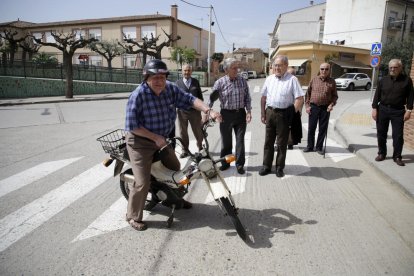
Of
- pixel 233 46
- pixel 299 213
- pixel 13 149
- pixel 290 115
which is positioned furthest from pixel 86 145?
pixel 233 46

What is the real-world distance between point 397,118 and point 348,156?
137 cm

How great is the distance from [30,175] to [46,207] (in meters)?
1.51

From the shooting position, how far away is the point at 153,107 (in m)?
3.33

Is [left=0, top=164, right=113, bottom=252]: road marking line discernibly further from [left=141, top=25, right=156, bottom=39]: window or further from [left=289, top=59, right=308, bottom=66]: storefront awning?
[left=141, top=25, right=156, bottom=39]: window

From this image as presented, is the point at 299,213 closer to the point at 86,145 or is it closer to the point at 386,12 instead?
the point at 86,145

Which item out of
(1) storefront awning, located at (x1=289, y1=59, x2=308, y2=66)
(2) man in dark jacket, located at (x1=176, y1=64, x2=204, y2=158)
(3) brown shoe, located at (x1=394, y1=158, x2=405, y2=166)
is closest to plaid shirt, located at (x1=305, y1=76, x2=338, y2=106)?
(3) brown shoe, located at (x1=394, y1=158, x2=405, y2=166)

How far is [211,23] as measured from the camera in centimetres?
3086

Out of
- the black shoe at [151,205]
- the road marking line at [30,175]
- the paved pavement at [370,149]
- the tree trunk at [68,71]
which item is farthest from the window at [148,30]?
the black shoe at [151,205]

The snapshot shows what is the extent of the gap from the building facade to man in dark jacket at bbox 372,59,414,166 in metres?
37.1

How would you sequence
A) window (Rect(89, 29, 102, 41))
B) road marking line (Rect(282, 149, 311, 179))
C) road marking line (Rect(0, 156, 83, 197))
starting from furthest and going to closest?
window (Rect(89, 29, 102, 41)) < road marking line (Rect(282, 149, 311, 179)) < road marking line (Rect(0, 156, 83, 197))

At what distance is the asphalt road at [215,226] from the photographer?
9.36 feet

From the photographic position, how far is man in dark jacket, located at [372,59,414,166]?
530 cm

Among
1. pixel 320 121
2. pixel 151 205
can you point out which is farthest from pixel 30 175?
pixel 320 121

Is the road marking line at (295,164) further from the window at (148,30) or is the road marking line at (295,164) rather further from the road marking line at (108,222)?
the window at (148,30)
